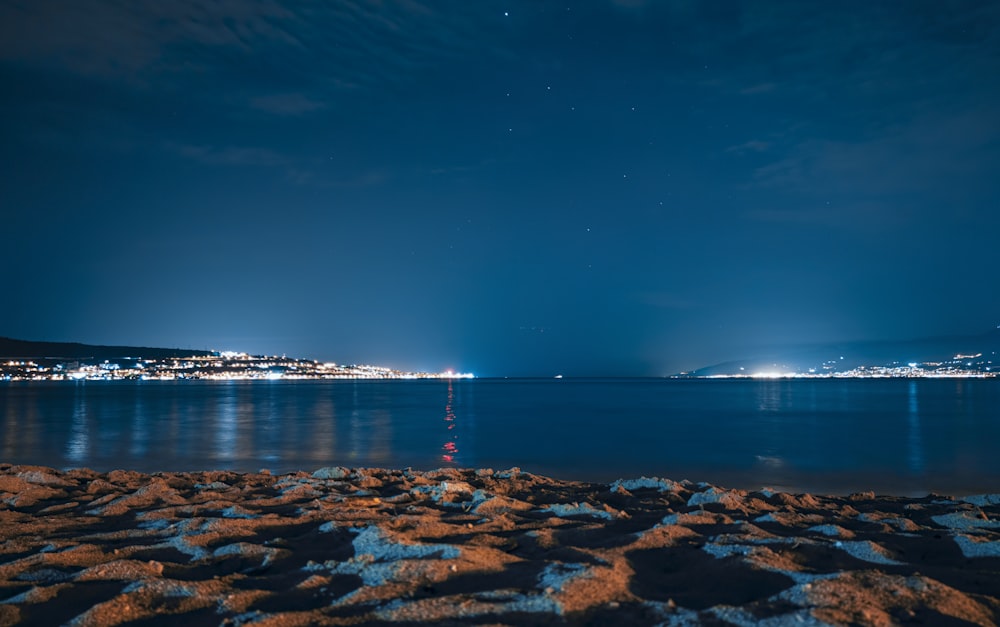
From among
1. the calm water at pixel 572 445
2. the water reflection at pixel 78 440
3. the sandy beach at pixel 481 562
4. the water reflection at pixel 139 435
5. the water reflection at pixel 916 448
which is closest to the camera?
the sandy beach at pixel 481 562

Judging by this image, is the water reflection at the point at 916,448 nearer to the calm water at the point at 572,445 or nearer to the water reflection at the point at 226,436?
the calm water at the point at 572,445

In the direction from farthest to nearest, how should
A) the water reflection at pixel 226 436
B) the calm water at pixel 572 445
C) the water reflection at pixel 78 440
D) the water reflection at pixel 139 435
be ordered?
1. the water reflection at pixel 139 435
2. the water reflection at pixel 226 436
3. the water reflection at pixel 78 440
4. the calm water at pixel 572 445

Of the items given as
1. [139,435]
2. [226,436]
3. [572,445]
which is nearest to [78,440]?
[139,435]

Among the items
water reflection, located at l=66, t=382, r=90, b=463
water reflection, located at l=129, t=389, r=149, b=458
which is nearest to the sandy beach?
water reflection, located at l=66, t=382, r=90, b=463

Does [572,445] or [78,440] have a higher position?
[78,440]

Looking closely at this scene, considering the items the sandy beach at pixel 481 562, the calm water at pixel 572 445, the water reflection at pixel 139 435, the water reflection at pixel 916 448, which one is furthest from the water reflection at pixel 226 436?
the water reflection at pixel 916 448

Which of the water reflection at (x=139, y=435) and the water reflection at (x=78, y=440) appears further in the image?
the water reflection at (x=139, y=435)

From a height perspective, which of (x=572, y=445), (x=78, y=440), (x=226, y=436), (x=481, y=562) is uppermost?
(x=481, y=562)

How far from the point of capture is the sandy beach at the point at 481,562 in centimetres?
436

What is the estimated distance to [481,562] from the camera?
17.9 feet

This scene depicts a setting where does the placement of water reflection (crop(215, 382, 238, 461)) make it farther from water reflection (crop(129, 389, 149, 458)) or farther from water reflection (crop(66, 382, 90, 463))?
water reflection (crop(66, 382, 90, 463))

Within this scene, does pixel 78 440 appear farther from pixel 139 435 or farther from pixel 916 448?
pixel 916 448

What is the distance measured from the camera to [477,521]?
299 inches

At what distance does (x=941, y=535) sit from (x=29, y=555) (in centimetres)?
875
